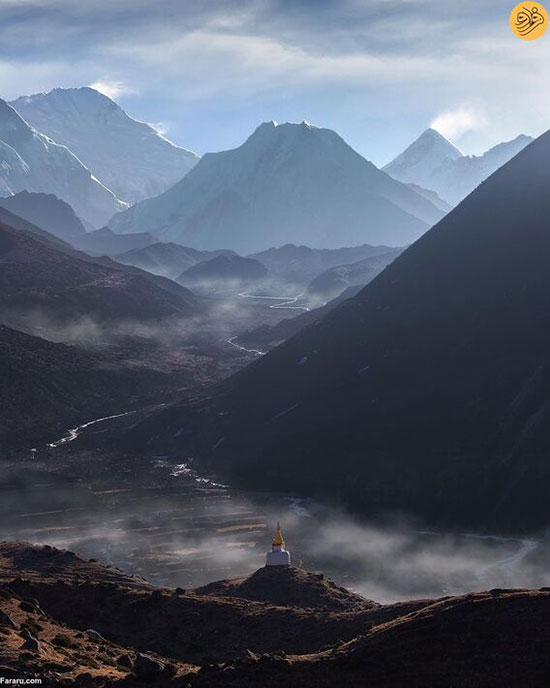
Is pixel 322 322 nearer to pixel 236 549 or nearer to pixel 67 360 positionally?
pixel 67 360

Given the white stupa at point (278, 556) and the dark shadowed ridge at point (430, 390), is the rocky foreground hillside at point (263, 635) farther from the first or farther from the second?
the dark shadowed ridge at point (430, 390)

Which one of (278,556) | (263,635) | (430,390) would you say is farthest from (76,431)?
(263,635)

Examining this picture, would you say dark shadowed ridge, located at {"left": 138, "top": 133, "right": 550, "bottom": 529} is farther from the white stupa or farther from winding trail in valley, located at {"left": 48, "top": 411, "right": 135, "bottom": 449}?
the white stupa

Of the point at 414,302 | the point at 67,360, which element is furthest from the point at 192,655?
the point at 67,360

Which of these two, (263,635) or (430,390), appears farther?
(430,390)

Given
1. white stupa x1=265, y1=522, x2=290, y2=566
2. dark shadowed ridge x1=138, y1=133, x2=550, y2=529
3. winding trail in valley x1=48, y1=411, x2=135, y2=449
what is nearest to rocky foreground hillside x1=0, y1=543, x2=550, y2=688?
white stupa x1=265, y1=522, x2=290, y2=566

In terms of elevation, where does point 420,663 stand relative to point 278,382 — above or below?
below

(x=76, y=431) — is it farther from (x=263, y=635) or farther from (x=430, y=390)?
(x=263, y=635)

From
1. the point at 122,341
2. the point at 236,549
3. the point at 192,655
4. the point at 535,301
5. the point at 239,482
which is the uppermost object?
the point at 122,341
